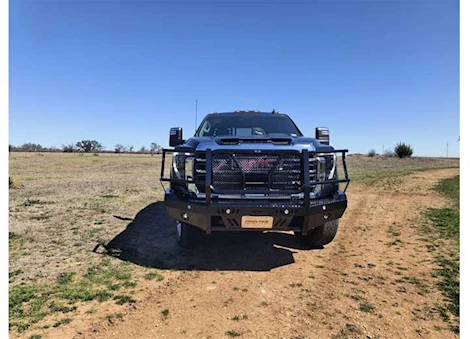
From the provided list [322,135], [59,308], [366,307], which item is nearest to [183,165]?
[59,308]

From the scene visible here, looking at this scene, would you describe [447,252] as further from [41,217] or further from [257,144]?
[41,217]

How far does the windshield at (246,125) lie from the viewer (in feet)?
18.8

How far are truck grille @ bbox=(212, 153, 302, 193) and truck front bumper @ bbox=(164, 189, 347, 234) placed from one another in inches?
8.9

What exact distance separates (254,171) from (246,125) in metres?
1.96

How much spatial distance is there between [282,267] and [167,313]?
1.82 meters

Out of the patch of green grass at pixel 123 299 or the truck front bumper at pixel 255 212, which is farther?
the truck front bumper at pixel 255 212

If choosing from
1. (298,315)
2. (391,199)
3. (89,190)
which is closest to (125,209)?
(89,190)

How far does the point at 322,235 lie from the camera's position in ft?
16.3

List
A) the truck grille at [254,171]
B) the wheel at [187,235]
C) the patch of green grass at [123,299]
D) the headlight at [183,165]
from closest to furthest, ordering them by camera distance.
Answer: the patch of green grass at [123,299] → the truck grille at [254,171] → the headlight at [183,165] → the wheel at [187,235]

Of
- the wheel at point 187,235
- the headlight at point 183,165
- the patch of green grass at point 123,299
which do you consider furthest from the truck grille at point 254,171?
the patch of green grass at point 123,299

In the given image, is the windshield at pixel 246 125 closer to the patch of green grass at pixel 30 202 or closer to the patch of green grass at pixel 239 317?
the patch of green grass at pixel 239 317

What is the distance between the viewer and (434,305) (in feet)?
10.7

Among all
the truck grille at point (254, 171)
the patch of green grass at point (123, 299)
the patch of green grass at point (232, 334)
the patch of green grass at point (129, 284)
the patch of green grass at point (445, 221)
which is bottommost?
the patch of green grass at point (232, 334)

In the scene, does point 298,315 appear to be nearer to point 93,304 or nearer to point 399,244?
point 93,304
